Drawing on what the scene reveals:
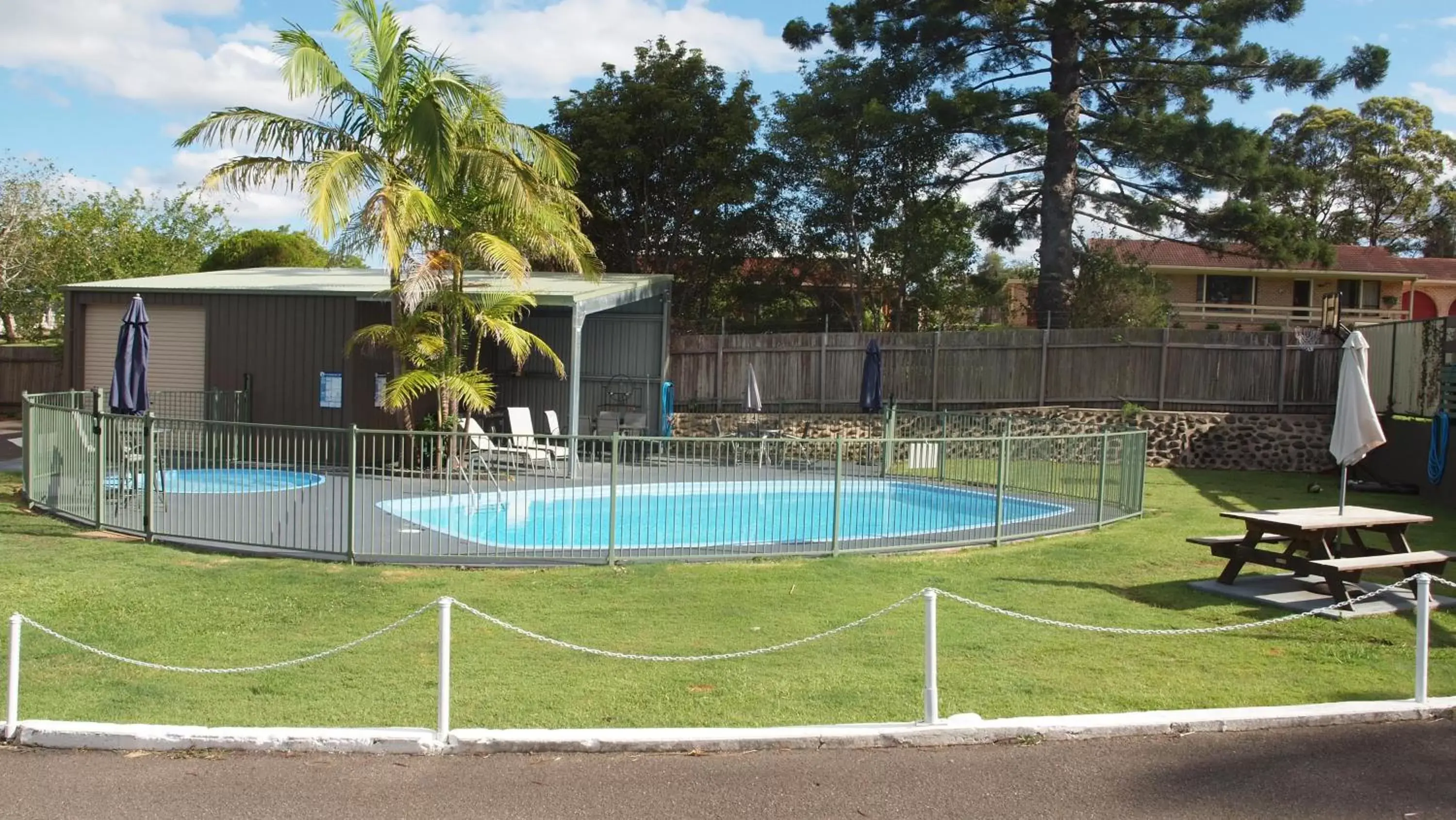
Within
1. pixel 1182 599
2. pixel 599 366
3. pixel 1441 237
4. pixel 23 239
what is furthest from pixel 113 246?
pixel 1441 237

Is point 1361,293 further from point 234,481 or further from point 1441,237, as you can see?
point 234,481

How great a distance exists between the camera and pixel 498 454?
11.9m

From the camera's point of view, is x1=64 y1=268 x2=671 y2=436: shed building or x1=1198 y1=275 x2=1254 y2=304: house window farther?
x1=1198 y1=275 x2=1254 y2=304: house window

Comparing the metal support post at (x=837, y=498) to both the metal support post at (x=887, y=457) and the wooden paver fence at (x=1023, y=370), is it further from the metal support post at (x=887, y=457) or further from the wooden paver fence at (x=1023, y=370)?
the wooden paver fence at (x=1023, y=370)

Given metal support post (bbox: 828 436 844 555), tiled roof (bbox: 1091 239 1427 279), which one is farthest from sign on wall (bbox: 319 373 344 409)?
tiled roof (bbox: 1091 239 1427 279)

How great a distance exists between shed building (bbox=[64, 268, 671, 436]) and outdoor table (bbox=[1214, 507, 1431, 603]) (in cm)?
1160

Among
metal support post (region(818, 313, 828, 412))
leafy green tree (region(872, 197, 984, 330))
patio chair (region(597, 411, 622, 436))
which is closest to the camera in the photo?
patio chair (region(597, 411, 622, 436))

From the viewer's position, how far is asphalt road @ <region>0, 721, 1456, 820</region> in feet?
18.2

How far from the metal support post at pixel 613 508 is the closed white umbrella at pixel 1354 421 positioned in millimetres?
6726

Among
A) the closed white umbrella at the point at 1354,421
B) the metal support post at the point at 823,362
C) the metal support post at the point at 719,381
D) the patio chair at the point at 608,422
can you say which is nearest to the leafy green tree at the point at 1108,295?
the metal support post at the point at 823,362

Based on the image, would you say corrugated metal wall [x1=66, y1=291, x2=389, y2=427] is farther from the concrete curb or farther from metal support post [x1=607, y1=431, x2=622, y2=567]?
the concrete curb

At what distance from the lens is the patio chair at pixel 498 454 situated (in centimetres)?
Answer: 1149

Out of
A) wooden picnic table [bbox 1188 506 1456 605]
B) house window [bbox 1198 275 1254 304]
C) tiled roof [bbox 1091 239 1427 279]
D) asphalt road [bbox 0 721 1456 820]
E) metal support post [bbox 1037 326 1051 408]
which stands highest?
tiled roof [bbox 1091 239 1427 279]

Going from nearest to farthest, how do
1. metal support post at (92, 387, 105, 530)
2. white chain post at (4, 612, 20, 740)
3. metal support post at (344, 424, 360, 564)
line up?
white chain post at (4, 612, 20, 740) < metal support post at (344, 424, 360, 564) < metal support post at (92, 387, 105, 530)
